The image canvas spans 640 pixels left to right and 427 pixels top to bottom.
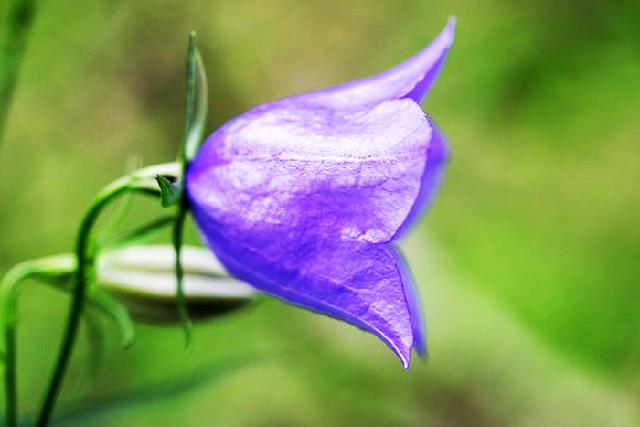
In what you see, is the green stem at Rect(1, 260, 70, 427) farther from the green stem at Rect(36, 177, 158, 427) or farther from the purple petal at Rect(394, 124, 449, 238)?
the purple petal at Rect(394, 124, 449, 238)

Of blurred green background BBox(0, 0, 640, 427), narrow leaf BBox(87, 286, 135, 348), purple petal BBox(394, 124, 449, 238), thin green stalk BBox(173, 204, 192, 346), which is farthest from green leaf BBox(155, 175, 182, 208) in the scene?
blurred green background BBox(0, 0, 640, 427)

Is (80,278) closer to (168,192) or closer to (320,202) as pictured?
(168,192)

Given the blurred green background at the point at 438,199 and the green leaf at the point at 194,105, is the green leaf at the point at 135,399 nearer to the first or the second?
the green leaf at the point at 194,105

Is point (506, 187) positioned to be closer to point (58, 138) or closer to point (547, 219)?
point (547, 219)

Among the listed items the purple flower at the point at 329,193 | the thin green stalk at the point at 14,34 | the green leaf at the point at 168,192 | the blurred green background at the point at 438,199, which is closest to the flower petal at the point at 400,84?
the purple flower at the point at 329,193

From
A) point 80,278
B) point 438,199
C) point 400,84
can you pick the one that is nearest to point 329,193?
point 400,84

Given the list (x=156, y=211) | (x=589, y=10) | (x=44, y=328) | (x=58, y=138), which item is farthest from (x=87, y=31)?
(x=589, y=10)
